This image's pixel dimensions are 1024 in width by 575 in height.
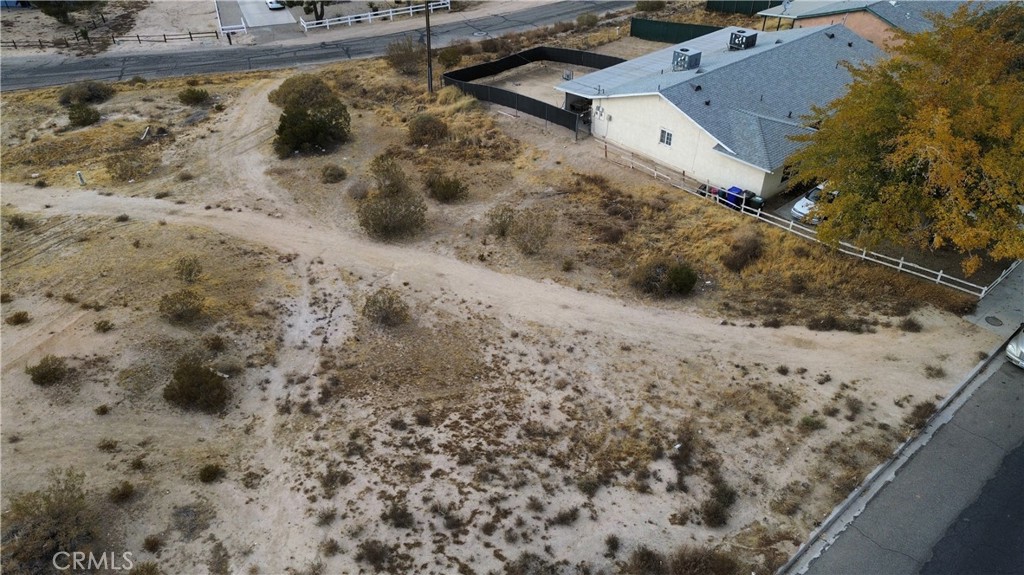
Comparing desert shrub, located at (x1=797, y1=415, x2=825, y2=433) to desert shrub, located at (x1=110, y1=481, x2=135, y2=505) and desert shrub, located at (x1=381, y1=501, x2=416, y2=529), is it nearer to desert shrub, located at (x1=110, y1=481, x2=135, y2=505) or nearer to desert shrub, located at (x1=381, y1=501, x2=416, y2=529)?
desert shrub, located at (x1=381, y1=501, x2=416, y2=529)

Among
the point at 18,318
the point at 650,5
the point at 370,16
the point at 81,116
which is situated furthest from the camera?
the point at 650,5

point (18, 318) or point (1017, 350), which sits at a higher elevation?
point (1017, 350)

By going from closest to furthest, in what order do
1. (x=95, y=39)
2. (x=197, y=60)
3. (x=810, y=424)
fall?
1. (x=810, y=424)
2. (x=197, y=60)
3. (x=95, y=39)

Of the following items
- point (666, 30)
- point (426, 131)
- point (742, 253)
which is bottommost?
point (742, 253)

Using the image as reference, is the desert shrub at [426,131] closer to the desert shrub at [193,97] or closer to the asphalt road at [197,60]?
the desert shrub at [193,97]

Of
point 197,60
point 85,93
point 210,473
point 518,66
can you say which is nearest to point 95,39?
point 197,60

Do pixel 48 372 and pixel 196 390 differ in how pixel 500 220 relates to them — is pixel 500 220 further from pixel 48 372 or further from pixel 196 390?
pixel 48 372
